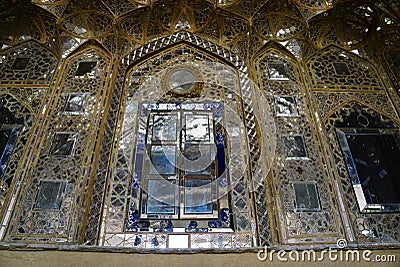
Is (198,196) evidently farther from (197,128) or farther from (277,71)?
(277,71)

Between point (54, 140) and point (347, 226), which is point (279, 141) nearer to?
point (347, 226)

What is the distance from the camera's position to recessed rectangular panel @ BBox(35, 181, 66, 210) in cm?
456

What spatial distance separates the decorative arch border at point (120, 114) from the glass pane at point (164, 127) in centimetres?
53


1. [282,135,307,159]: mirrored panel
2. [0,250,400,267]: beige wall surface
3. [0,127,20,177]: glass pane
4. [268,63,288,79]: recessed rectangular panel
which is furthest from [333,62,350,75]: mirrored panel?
[0,127,20,177]: glass pane

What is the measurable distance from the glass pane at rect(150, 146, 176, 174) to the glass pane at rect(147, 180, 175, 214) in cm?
16

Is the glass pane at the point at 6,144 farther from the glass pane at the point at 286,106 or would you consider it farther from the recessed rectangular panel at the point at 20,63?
the glass pane at the point at 286,106

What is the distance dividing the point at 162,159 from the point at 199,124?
76 centimetres

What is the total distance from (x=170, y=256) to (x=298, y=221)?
5.04 feet

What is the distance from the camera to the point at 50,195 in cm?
464

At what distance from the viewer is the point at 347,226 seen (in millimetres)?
4516

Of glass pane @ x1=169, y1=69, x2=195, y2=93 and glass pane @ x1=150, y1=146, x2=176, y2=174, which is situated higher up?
glass pane @ x1=169, y1=69, x2=195, y2=93

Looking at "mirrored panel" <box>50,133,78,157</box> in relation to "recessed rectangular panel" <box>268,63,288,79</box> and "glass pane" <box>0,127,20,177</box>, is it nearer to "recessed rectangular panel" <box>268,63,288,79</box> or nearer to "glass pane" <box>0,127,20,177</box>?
"glass pane" <box>0,127,20,177</box>

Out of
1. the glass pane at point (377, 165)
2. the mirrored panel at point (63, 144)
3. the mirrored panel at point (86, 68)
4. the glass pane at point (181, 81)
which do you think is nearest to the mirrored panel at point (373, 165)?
the glass pane at point (377, 165)

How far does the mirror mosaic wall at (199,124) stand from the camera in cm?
454
